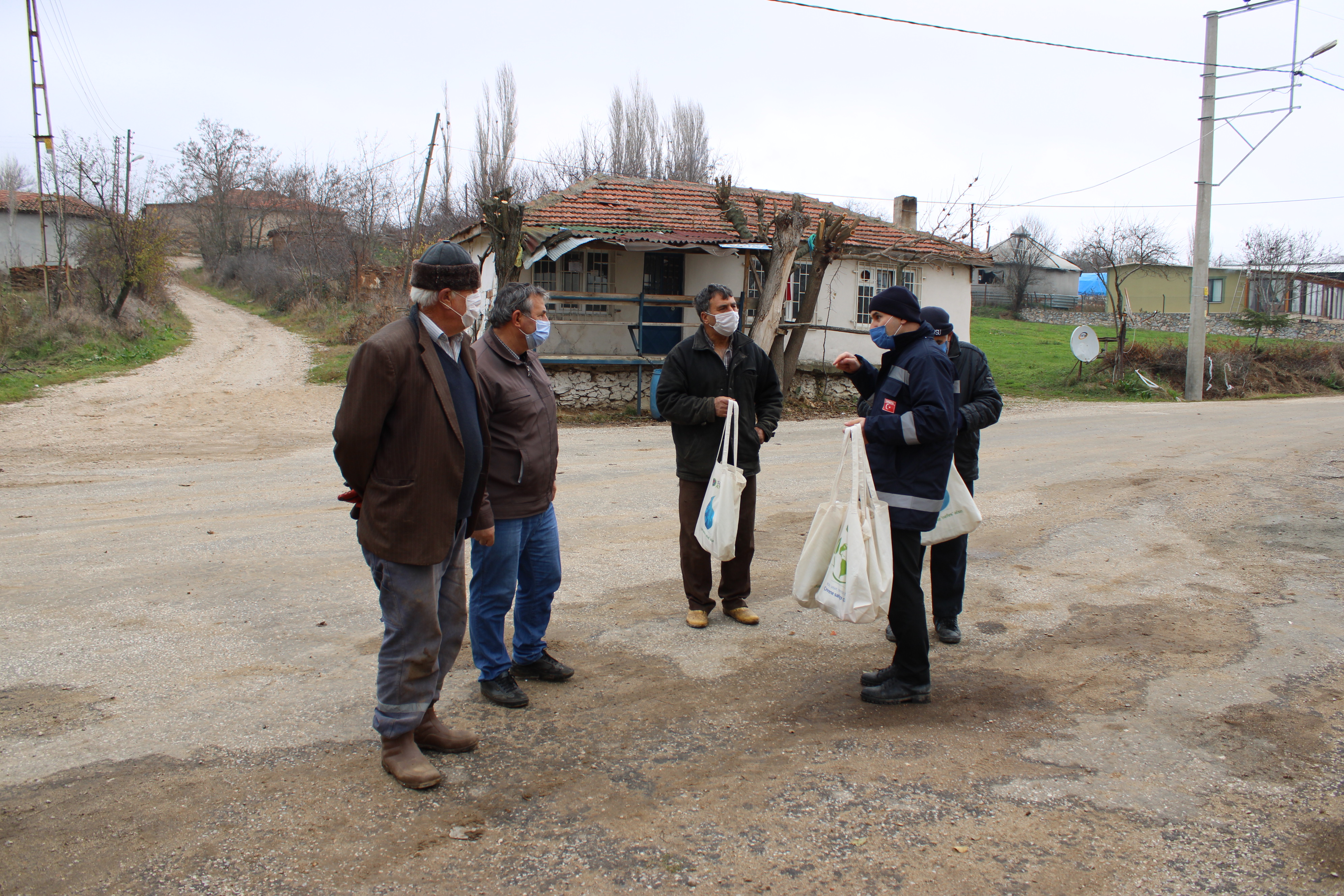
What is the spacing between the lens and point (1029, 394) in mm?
20594

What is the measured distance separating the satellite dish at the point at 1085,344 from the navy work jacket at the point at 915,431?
64.3 feet

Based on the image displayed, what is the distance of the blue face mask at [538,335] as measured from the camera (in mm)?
3807

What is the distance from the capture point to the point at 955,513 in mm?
4195

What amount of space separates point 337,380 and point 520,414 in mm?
16203

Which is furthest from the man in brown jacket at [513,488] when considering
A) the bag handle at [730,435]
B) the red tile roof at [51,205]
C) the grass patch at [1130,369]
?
the red tile roof at [51,205]

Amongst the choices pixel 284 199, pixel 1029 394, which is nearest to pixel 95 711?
pixel 1029 394

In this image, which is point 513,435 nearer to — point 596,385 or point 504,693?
point 504,693

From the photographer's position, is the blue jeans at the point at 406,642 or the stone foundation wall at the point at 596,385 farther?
the stone foundation wall at the point at 596,385

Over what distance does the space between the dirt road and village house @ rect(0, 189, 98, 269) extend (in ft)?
81.0

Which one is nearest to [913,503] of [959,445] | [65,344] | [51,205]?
[959,445]

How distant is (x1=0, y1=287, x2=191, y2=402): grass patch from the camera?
16094 millimetres

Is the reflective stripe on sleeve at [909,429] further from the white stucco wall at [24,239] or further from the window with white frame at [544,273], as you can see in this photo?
the white stucco wall at [24,239]

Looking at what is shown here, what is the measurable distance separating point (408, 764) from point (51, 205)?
34.9m

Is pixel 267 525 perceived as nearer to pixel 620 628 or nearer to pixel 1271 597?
pixel 620 628
